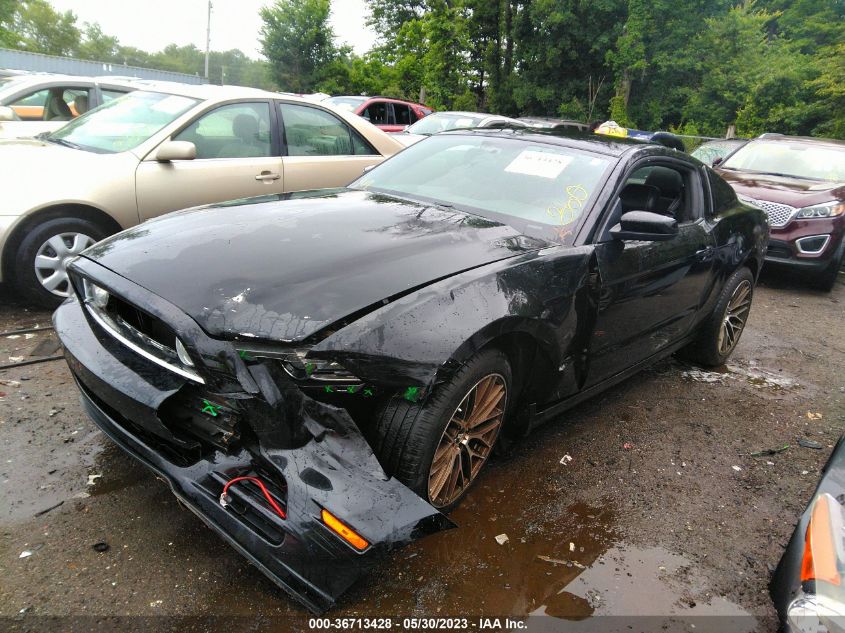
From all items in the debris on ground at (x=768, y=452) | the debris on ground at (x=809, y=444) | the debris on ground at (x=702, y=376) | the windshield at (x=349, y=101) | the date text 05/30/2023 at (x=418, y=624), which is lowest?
the date text 05/30/2023 at (x=418, y=624)

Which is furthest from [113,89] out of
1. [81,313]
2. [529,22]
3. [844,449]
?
[529,22]

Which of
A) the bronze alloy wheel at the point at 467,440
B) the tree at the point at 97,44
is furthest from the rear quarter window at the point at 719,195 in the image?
the tree at the point at 97,44

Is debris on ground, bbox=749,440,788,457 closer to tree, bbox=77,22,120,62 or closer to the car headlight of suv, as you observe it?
the car headlight of suv

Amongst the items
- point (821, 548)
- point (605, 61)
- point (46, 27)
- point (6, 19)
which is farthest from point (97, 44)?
point (821, 548)

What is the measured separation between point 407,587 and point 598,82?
2732 cm

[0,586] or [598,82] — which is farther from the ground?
[598,82]

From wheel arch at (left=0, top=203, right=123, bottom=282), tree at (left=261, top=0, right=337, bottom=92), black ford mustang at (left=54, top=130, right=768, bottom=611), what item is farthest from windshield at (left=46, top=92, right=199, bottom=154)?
tree at (left=261, top=0, right=337, bottom=92)

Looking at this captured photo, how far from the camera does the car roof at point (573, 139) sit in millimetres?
3377

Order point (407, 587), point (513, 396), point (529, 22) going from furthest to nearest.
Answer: point (529, 22) < point (513, 396) < point (407, 587)

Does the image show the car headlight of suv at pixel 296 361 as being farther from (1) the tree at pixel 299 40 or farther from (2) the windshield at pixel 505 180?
(1) the tree at pixel 299 40

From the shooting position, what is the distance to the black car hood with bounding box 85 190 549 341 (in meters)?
1.98

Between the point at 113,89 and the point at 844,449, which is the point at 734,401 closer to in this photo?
the point at 844,449

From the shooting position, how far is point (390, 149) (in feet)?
A: 19.9

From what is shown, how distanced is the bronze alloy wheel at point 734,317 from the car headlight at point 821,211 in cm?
328
